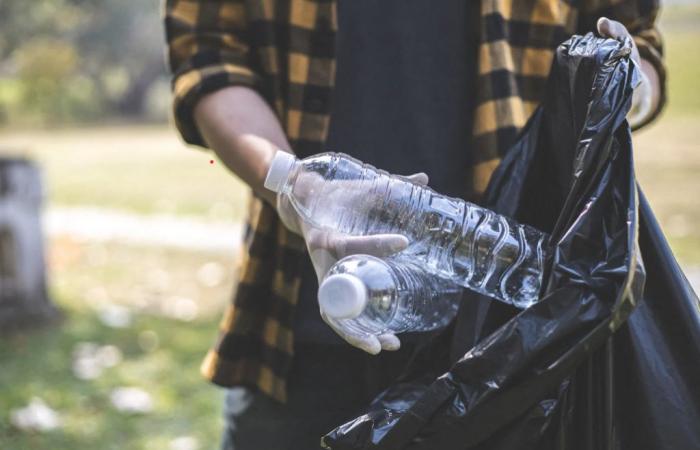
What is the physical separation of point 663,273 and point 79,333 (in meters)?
4.45

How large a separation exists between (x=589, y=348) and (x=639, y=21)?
33.8 inches

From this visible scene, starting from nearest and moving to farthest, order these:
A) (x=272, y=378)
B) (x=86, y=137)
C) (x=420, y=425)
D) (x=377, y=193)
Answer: (x=420, y=425), (x=377, y=193), (x=272, y=378), (x=86, y=137)

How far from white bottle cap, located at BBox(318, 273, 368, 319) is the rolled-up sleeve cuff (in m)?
0.62

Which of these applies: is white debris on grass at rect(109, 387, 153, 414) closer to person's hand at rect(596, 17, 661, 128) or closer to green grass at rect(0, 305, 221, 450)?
green grass at rect(0, 305, 221, 450)

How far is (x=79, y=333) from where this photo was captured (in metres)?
5.12

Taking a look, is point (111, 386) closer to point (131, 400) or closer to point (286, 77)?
point (131, 400)

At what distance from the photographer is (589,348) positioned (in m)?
1.03

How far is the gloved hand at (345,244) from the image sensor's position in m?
1.17

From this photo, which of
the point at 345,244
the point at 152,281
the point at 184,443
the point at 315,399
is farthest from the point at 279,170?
the point at 152,281

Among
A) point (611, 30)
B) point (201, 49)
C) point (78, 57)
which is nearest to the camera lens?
point (611, 30)

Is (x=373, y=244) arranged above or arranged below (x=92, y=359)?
above

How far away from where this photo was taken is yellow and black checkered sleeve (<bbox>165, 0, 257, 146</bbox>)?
5.32 ft

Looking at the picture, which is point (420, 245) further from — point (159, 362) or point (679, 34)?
point (679, 34)

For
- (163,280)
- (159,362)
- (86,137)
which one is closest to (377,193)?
(159,362)
